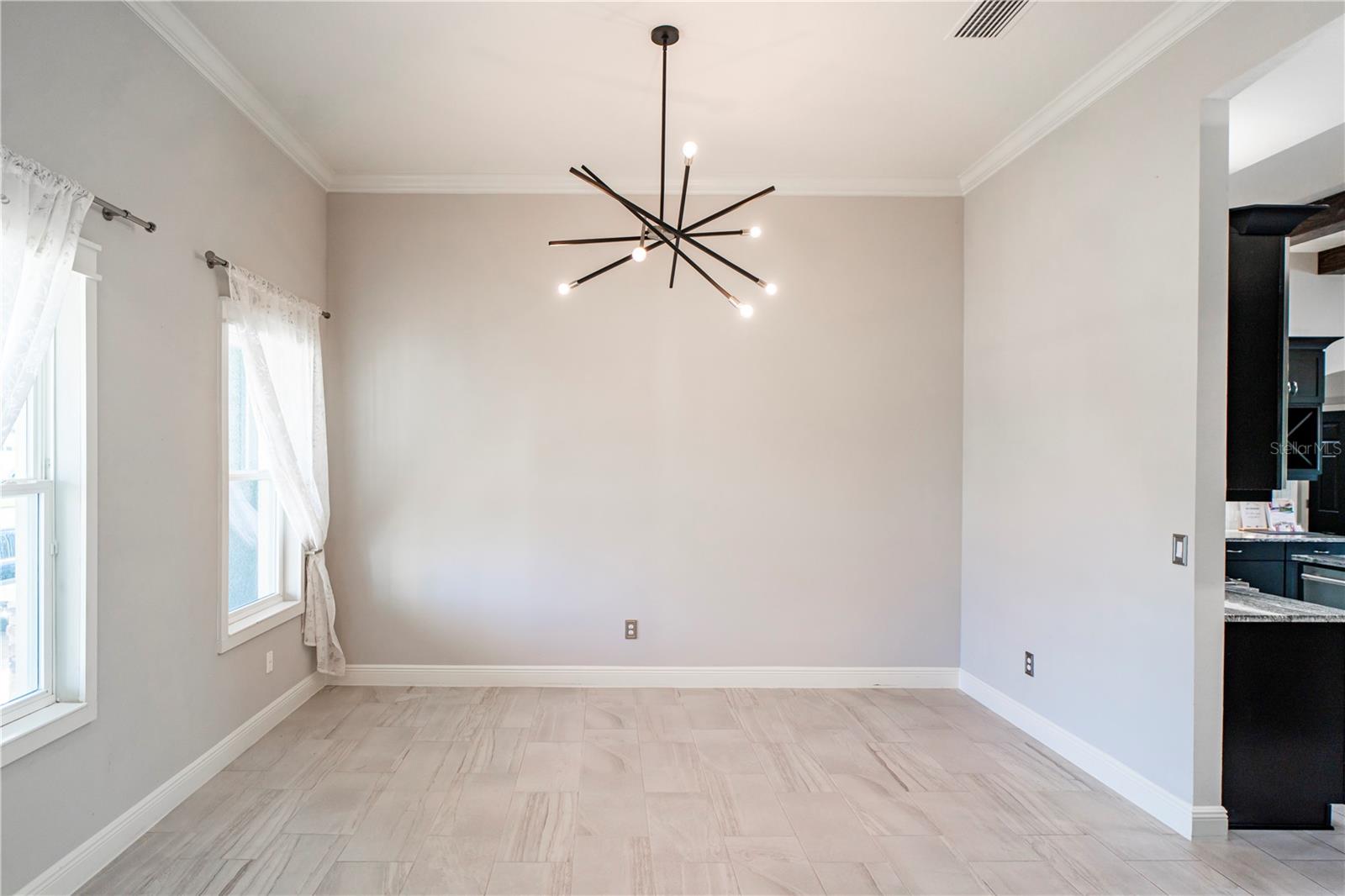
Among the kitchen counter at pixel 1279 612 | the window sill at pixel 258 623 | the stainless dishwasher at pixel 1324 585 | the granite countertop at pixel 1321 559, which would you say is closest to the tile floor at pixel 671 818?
the window sill at pixel 258 623

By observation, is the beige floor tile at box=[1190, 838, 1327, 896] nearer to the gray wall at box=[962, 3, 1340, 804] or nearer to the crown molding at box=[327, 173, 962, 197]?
the gray wall at box=[962, 3, 1340, 804]

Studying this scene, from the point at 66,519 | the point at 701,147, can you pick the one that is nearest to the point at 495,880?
the point at 66,519

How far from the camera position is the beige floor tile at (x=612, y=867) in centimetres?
216

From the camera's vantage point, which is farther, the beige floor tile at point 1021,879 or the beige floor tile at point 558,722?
the beige floor tile at point 558,722

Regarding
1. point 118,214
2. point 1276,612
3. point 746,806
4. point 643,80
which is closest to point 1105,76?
point 643,80

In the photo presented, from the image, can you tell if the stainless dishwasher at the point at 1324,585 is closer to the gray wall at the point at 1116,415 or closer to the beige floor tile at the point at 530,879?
the gray wall at the point at 1116,415

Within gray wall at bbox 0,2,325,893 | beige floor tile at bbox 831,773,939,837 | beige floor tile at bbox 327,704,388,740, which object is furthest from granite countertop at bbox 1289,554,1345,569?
gray wall at bbox 0,2,325,893

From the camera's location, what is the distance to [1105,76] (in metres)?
2.85

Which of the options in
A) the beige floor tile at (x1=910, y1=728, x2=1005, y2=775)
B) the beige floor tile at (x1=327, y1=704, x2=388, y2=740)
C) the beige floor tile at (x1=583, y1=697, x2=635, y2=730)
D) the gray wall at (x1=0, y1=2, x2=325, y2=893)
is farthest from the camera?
the beige floor tile at (x1=583, y1=697, x2=635, y2=730)

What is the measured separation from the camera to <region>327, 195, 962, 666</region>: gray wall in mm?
4047

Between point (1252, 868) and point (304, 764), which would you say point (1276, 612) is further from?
point (304, 764)

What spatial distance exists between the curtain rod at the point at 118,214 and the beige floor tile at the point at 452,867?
245cm

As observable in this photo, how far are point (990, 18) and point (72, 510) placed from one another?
12.1 feet

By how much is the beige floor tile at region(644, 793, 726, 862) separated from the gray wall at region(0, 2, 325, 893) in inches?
74.9
